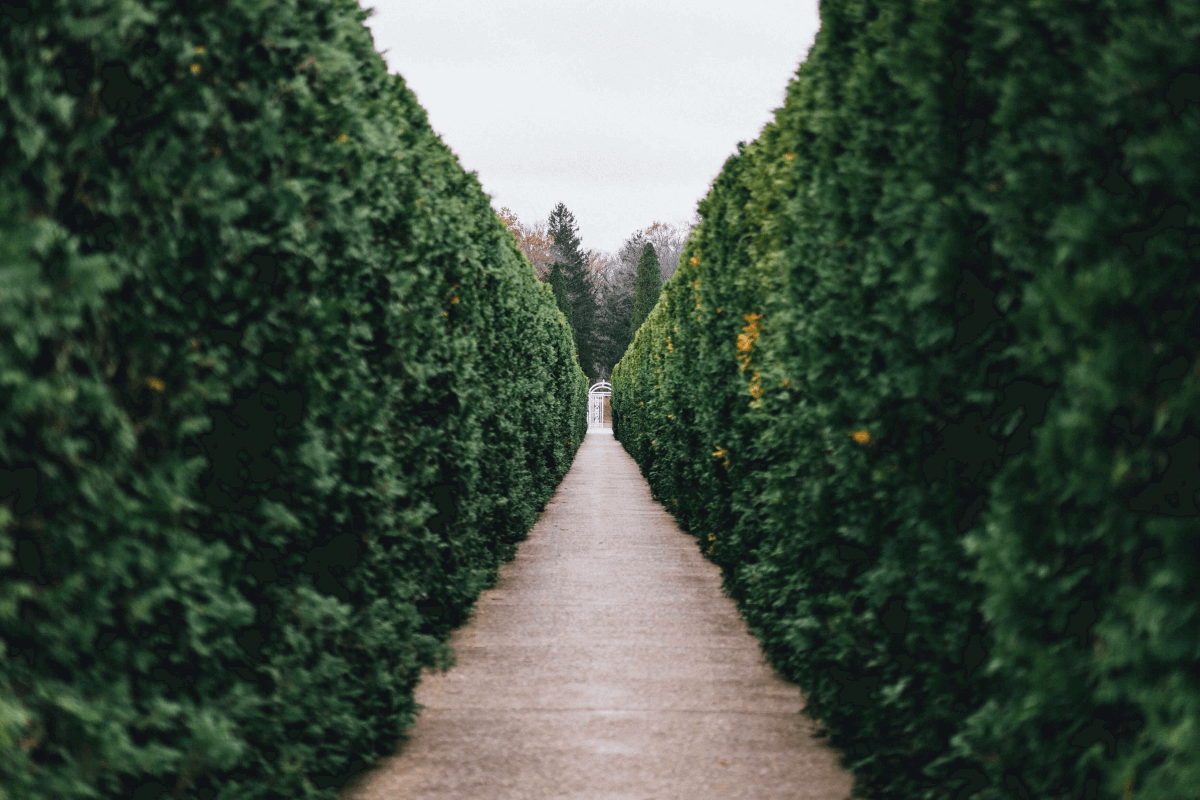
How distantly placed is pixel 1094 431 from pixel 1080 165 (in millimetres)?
669

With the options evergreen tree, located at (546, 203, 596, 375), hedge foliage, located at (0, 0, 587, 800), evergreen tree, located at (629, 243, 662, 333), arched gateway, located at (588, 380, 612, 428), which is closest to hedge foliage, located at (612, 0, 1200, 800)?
hedge foliage, located at (0, 0, 587, 800)

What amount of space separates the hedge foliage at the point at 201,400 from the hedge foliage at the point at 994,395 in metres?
2.15

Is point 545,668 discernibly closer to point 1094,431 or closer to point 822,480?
point 822,480

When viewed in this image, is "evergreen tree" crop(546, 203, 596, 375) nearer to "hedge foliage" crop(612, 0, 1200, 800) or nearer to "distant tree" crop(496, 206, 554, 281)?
"distant tree" crop(496, 206, 554, 281)

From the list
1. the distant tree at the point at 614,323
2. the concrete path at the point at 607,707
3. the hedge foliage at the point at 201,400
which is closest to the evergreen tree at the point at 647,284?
the distant tree at the point at 614,323

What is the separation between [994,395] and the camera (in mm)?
2680

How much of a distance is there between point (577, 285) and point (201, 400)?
63157 mm

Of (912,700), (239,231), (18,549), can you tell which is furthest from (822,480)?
(18,549)

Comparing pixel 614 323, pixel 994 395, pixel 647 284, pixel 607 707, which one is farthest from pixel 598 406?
pixel 994 395

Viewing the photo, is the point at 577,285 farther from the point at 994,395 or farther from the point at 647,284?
the point at 994,395

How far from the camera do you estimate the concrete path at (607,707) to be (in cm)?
408

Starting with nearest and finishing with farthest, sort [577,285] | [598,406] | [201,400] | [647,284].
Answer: [201,400], [647,284], [598,406], [577,285]

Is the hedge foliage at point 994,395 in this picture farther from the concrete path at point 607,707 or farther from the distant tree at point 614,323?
the distant tree at point 614,323

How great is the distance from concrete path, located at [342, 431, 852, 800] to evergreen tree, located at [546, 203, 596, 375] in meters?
54.3
